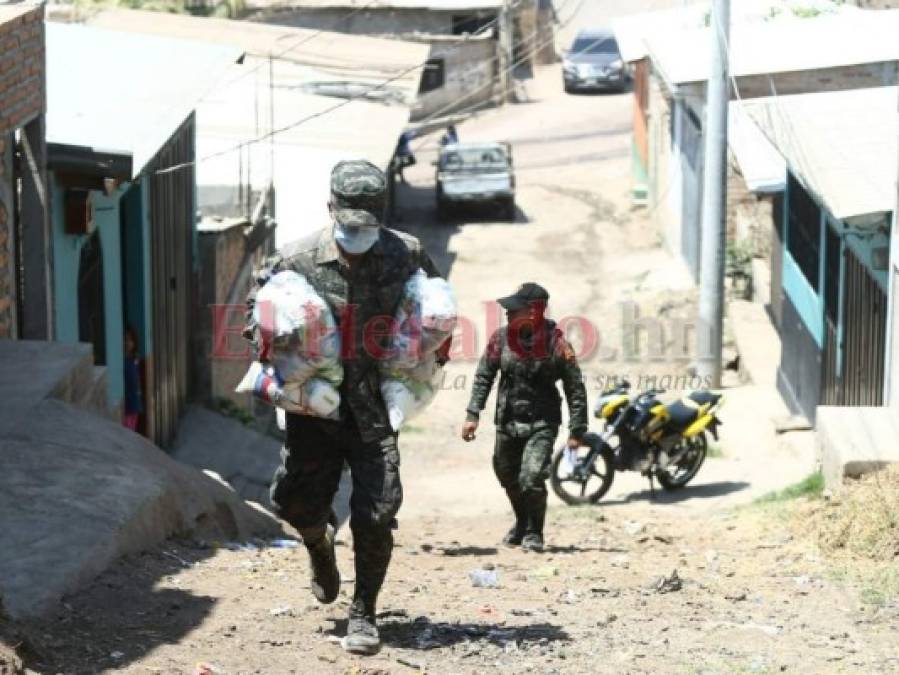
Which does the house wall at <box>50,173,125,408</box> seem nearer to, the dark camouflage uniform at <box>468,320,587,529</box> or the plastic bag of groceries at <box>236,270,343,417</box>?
the dark camouflage uniform at <box>468,320,587,529</box>

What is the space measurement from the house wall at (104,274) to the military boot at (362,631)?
5042 mm

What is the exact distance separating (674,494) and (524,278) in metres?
13.0

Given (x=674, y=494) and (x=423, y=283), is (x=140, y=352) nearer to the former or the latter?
(x=674, y=494)

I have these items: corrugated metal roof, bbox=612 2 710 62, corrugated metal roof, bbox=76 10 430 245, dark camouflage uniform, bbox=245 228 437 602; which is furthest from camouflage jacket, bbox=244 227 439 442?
corrugated metal roof, bbox=612 2 710 62

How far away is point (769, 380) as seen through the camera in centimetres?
1898

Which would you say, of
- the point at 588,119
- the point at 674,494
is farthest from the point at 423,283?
the point at 588,119

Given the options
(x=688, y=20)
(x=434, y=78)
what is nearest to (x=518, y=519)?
(x=688, y=20)

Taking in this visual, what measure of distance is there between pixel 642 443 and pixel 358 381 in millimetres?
Result: 7806

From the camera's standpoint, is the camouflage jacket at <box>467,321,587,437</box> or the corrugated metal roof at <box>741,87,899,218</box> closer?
the camouflage jacket at <box>467,321,587,437</box>

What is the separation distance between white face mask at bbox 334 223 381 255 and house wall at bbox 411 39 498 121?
1364 inches

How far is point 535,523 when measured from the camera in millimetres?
10477

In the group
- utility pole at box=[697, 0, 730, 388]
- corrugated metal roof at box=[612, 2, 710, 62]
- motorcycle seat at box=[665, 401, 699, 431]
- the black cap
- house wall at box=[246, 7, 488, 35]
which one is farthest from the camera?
house wall at box=[246, 7, 488, 35]

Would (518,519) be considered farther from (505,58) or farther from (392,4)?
(505,58)

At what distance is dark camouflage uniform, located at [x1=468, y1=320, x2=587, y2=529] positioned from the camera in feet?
33.9
